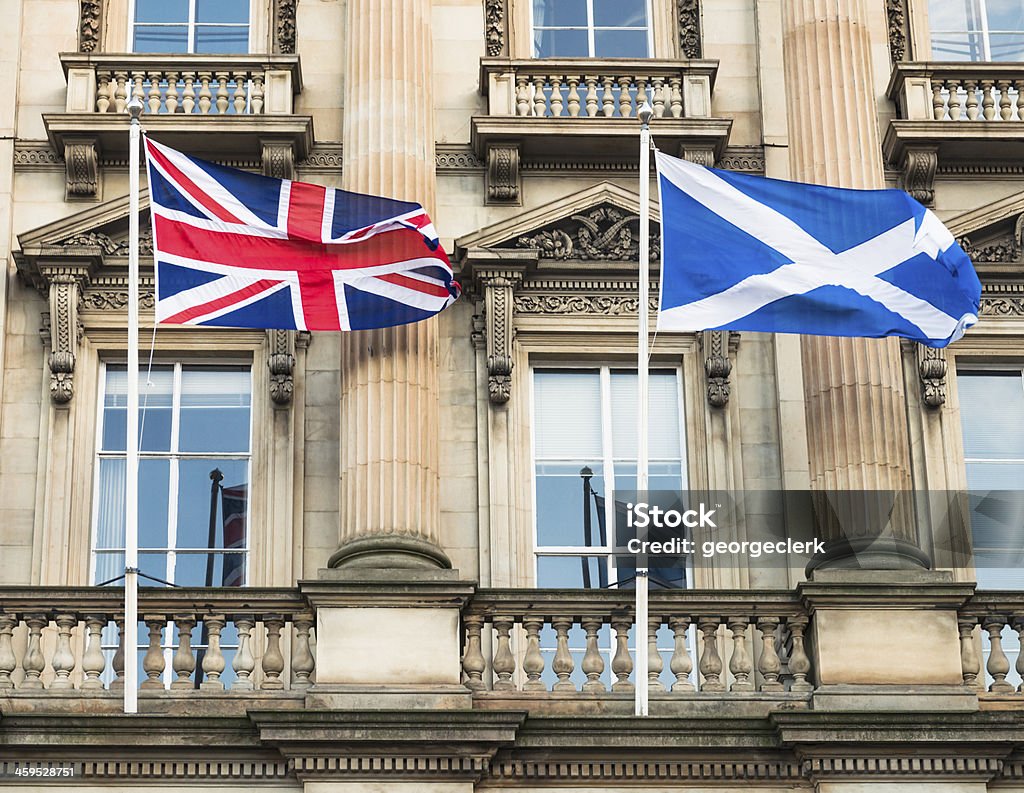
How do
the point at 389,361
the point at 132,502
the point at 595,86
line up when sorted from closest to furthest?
the point at 132,502 < the point at 389,361 < the point at 595,86

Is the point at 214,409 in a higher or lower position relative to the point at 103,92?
lower

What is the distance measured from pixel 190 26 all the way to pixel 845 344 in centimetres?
816

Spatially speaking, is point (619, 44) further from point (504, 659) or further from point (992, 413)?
point (504, 659)

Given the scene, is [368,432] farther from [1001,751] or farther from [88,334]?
[1001,751]

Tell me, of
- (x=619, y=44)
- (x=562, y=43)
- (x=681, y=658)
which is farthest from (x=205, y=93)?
(x=681, y=658)

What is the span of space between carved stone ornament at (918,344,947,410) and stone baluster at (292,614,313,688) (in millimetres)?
5741

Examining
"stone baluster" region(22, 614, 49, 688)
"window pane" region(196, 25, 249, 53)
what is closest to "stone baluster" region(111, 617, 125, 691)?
"stone baluster" region(22, 614, 49, 688)

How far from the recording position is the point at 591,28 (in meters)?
25.3

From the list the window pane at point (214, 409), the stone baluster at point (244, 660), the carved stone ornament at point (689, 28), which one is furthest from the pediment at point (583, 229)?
the stone baluster at point (244, 660)

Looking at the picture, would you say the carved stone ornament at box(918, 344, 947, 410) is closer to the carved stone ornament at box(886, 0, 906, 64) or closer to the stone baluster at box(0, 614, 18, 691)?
the carved stone ornament at box(886, 0, 906, 64)

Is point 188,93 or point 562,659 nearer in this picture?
point 562,659

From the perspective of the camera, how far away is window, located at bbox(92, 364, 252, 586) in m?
22.7

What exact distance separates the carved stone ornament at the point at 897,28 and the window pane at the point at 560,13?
130 inches

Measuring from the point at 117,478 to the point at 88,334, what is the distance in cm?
153
